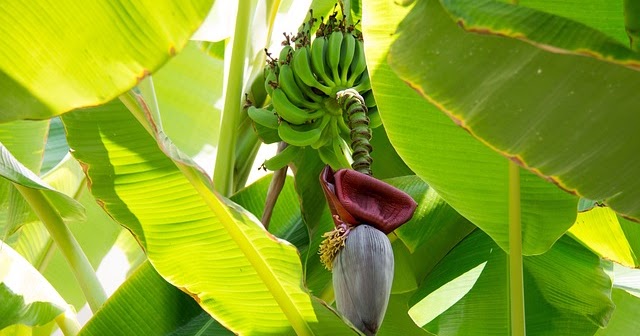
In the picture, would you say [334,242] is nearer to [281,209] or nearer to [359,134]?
[359,134]

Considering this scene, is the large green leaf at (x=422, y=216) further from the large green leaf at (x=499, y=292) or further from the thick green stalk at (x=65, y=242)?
the thick green stalk at (x=65, y=242)

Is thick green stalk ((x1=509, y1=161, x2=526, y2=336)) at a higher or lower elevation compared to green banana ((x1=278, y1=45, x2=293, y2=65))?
lower

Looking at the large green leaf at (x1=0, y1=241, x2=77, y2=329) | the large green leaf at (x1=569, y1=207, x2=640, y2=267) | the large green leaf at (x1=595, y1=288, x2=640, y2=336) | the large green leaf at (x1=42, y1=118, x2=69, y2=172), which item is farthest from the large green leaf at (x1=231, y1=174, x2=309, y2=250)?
the large green leaf at (x1=595, y1=288, x2=640, y2=336)

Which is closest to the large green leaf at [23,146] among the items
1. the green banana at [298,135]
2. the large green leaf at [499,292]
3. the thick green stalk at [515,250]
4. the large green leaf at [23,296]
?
the large green leaf at [23,296]

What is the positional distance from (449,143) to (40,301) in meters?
0.68

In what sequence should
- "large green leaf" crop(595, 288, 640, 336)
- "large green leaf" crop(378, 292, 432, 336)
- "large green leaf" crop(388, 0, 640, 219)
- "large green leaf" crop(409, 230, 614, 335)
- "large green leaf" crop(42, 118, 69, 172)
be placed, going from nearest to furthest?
"large green leaf" crop(388, 0, 640, 219) < "large green leaf" crop(409, 230, 614, 335) < "large green leaf" crop(378, 292, 432, 336) < "large green leaf" crop(595, 288, 640, 336) < "large green leaf" crop(42, 118, 69, 172)

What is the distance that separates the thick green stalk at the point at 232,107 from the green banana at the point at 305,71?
13cm

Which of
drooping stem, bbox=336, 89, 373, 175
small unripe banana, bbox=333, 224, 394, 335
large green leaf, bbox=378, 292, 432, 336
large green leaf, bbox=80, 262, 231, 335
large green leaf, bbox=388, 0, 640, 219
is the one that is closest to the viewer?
large green leaf, bbox=388, 0, 640, 219

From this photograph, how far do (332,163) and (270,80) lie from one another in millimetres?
177

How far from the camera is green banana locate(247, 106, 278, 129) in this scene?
1.35 meters

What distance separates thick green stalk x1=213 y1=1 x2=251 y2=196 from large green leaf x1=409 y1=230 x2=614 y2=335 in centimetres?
40

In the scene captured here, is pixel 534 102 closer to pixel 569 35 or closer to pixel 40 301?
pixel 569 35

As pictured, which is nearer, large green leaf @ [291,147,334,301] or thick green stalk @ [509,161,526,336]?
thick green stalk @ [509,161,526,336]

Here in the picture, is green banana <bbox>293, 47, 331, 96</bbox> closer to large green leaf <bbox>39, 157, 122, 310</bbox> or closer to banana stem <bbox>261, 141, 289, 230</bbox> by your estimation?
banana stem <bbox>261, 141, 289, 230</bbox>
